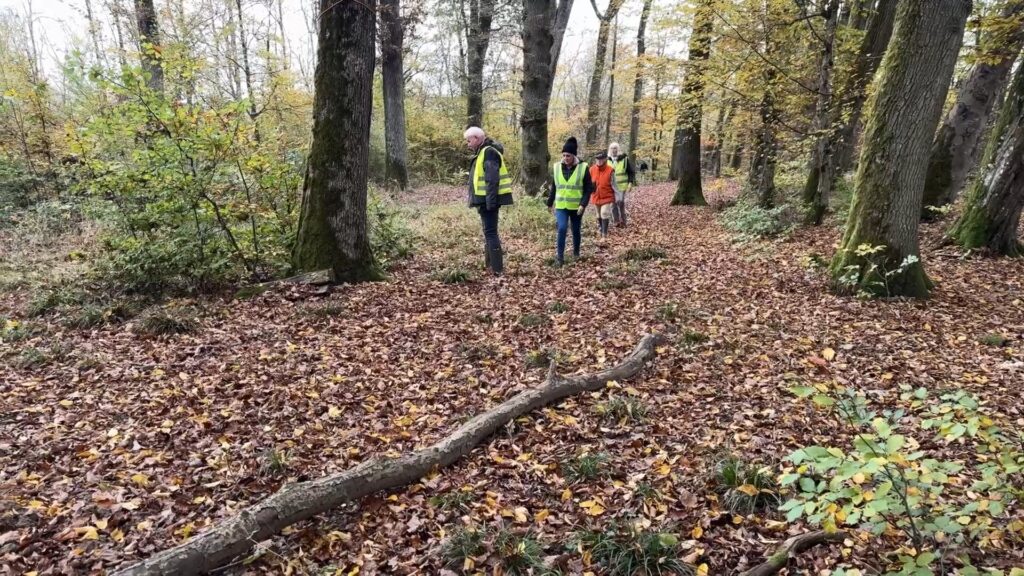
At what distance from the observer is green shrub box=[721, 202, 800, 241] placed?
9.91 metres

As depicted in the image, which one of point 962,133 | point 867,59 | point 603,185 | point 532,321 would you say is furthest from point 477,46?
point 532,321

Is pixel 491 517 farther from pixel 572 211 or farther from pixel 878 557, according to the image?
pixel 572 211

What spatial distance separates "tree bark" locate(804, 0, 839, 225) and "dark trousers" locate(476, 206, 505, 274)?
19.8 ft

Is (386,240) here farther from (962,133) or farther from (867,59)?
(962,133)

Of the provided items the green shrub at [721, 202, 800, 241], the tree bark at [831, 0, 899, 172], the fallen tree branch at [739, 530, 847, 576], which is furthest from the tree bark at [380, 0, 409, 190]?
the fallen tree branch at [739, 530, 847, 576]

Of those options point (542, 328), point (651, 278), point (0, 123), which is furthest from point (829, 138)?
point (0, 123)

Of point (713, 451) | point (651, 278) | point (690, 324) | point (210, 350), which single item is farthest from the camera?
point (651, 278)

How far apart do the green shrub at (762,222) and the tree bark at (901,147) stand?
11.3 feet

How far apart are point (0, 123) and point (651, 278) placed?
1338 centimetres

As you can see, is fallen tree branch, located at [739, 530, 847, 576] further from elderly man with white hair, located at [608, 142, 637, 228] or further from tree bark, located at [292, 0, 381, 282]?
elderly man with white hair, located at [608, 142, 637, 228]

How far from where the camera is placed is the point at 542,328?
19.9 feet

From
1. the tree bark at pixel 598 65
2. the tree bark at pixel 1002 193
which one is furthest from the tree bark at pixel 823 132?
the tree bark at pixel 598 65

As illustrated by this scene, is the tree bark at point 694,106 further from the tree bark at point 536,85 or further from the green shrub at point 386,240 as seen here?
the green shrub at point 386,240

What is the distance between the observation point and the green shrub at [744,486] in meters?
3.21
